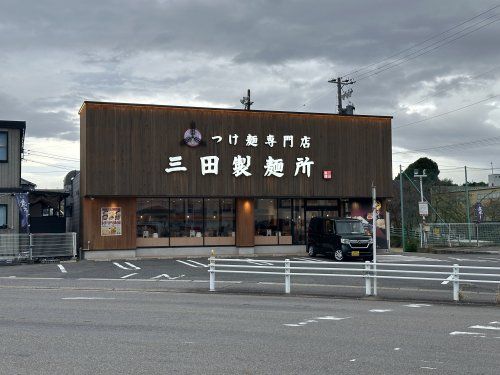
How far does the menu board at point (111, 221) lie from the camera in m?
29.1

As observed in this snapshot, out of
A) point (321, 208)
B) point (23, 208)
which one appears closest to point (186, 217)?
point (321, 208)

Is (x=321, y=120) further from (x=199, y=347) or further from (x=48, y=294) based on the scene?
(x=199, y=347)

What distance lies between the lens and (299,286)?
17.9 meters

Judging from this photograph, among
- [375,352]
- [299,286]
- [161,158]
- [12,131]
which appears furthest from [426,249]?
[375,352]

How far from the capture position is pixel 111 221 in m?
29.3

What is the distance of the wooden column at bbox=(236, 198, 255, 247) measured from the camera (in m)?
31.2

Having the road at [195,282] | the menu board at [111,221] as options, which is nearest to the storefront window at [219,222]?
the menu board at [111,221]

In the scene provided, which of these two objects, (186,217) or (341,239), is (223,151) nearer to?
(186,217)

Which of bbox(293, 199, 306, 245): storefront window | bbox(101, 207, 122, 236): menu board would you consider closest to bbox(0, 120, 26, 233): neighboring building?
bbox(101, 207, 122, 236): menu board

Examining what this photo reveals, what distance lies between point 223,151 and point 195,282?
12446 mm

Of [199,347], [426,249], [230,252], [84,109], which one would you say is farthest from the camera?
A: [426,249]

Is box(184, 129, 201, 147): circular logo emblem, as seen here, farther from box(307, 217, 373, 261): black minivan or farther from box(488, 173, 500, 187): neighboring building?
box(488, 173, 500, 187): neighboring building

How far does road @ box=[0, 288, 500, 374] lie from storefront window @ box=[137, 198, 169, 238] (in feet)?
49.5

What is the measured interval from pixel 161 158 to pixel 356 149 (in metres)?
10.9
